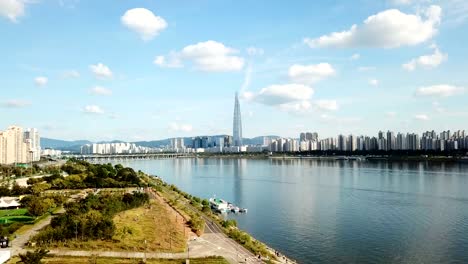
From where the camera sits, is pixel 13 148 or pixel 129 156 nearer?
pixel 13 148

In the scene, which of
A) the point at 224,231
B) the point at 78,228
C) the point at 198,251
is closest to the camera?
the point at 198,251

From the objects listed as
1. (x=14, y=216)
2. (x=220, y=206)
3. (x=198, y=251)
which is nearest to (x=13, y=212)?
(x=14, y=216)

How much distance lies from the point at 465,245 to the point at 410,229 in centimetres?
443

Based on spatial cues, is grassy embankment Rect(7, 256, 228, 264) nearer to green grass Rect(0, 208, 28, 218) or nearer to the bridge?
green grass Rect(0, 208, 28, 218)

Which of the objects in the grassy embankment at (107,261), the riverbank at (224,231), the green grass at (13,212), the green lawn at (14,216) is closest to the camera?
the grassy embankment at (107,261)

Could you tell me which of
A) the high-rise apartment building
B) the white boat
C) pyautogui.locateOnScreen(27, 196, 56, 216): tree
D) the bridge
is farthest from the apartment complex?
the bridge

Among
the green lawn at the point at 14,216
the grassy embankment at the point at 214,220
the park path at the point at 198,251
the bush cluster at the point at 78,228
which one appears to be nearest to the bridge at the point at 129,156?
the grassy embankment at the point at 214,220

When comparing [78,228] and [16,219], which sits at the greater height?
[78,228]

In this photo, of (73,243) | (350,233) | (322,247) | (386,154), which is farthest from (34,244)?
(386,154)

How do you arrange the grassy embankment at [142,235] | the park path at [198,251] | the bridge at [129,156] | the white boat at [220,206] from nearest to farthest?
the park path at [198,251] → the grassy embankment at [142,235] → the white boat at [220,206] → the bridge at [129,156]

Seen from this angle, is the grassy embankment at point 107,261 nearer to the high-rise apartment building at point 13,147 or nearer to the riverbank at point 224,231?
the riverbank at point 224,231

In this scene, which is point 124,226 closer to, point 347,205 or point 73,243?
point 73,243

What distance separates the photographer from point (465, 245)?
25172mm

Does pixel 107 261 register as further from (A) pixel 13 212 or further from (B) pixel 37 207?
(A) pixel 13 212
